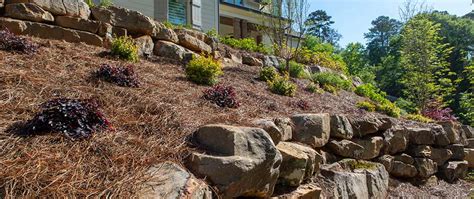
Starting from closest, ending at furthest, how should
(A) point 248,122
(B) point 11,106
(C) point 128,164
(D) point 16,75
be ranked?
(C) point 128,164
(B) point 11,106
(D) point 16,75
(A) point 248,122

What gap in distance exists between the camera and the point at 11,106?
296cm

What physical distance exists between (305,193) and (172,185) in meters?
1.82

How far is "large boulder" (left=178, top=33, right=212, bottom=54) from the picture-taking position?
24.3 ft

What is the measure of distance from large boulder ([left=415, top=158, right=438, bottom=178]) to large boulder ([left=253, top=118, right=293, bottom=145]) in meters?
3.51

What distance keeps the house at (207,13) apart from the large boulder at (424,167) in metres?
5.01

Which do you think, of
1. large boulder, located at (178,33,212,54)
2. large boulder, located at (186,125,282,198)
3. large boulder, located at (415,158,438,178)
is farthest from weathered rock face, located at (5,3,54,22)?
large boulder, located at (415,158,438,178)

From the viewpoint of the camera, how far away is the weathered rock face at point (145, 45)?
251 inches

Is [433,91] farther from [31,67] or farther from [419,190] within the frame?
[31,67]

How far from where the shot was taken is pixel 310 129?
15.4 ft

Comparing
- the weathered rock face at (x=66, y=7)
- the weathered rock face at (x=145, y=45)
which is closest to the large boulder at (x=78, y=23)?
the weathered rock face at (x=66, y=7)

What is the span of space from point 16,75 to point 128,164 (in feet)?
6.19

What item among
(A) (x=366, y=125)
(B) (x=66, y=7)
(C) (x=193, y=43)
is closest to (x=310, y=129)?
(A) (x=366, y=125)

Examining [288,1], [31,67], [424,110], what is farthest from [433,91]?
[31,67]

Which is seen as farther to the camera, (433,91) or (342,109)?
(433,91)
